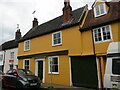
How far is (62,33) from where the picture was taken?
486 inches

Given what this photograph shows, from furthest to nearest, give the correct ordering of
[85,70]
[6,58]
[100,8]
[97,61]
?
1. [6,58]
2. [100,8]
3. [85,70]
4. [97,61]

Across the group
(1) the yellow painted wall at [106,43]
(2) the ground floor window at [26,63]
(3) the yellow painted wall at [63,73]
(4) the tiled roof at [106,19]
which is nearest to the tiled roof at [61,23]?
(4) the tiled roof at [106,19]

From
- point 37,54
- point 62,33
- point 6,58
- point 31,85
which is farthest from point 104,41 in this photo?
point 6,58

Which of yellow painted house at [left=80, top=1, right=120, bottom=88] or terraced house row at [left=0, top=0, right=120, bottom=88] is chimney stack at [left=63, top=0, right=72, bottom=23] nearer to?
terraced house row at [left=0, top=0, right=120, bottom=88]

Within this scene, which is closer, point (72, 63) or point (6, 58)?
point (72, 63)

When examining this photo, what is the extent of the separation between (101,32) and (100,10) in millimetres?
2376

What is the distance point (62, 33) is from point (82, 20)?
2443 millimetres

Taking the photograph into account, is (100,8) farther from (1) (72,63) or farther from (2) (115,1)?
(1) (72,63)

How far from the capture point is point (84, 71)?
32.5 ft

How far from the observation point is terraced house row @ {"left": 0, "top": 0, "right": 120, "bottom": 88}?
922cm

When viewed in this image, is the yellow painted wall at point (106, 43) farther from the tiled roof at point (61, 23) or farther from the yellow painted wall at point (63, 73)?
the yellow painted wall at point (63, 73)

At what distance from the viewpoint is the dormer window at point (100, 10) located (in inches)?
415

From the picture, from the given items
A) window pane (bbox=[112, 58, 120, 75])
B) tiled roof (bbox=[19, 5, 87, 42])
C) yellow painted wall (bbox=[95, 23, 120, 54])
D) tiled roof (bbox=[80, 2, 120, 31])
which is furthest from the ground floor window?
window pane (bbox=[112, 58, 120, 75])

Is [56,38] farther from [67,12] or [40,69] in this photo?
[40,69]
